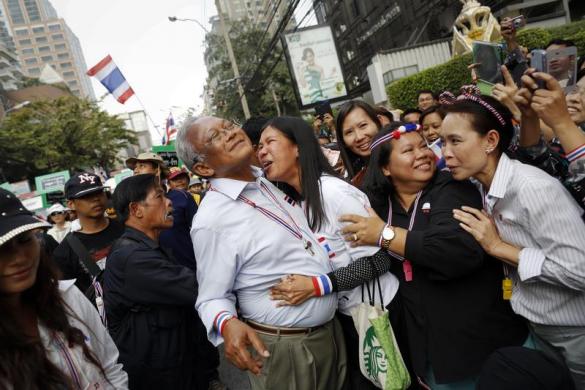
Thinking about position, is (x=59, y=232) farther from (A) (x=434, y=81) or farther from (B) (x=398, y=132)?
(A) (x=434, y=81)

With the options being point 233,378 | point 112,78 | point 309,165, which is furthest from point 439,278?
point 112,78

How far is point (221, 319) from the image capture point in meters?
1.64

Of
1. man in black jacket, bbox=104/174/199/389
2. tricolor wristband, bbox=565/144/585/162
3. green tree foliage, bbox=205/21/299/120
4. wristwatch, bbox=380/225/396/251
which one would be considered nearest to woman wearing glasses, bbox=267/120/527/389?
wristwatch, bbox=380/225/396/251

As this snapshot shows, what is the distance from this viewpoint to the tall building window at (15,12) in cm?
11812

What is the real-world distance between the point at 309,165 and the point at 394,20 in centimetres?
2518

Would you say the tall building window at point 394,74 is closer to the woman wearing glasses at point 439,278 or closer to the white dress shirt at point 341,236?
the woman wearing glasses at point 439,278

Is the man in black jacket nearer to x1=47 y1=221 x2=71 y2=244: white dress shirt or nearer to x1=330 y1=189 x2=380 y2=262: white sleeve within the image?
x1=330 y1=189 x2=380 y2=262: white sleeve

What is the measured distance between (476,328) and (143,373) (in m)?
2.07

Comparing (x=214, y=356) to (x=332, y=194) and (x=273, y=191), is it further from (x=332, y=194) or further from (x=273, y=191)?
(x=332, y=194)

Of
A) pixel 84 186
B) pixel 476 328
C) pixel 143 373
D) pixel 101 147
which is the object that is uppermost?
pixel 101 147

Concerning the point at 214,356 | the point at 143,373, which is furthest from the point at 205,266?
the point at 214,356

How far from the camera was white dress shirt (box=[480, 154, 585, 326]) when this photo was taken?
1.41 m

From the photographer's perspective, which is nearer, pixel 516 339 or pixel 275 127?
pixel 516 339

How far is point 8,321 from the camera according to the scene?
4.48ft
